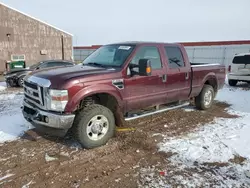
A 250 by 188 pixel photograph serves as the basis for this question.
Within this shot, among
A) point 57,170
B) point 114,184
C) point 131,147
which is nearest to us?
point 114,184

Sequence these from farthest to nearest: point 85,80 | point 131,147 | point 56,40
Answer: point 56,40 < point 131,147 < point 85,80

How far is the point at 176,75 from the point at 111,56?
173cm

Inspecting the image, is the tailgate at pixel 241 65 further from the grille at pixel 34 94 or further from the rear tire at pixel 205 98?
the grille at pixel 34 94

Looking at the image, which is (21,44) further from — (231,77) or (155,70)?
(155,70)

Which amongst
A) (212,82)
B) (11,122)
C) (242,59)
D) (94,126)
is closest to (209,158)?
(94,126)

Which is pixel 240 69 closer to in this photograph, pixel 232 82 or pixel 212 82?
pixel 232 82

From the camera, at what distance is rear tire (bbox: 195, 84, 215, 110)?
709 centimetres

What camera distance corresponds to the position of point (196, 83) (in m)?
6.62

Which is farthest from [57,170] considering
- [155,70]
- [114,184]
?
[155,70]

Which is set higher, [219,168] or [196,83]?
[196,83]

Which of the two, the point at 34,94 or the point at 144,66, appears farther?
the point at 144,66

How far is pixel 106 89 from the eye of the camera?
446cm

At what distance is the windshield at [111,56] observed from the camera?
502cm

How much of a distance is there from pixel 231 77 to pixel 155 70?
333 inches
